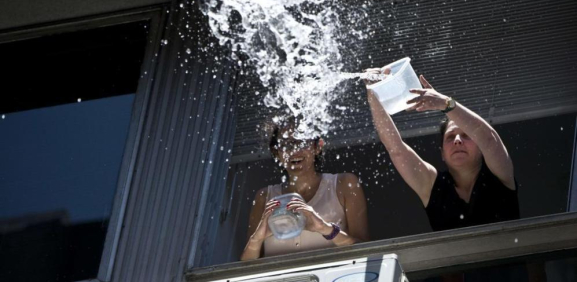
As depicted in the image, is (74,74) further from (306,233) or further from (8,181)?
(306,233)

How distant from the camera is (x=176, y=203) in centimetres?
473

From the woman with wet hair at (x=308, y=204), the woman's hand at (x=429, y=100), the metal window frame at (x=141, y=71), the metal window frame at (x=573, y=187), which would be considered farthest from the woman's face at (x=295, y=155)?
the metal window frame at (x=573, y=187)

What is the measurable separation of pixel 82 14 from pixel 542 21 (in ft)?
7.29

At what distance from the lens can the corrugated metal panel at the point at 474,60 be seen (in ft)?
15.9

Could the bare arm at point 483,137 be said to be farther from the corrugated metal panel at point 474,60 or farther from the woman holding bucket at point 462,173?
the corrugated metal panel at point 474,60

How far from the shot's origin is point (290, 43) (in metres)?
5.21

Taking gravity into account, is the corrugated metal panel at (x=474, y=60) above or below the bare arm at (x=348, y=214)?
above

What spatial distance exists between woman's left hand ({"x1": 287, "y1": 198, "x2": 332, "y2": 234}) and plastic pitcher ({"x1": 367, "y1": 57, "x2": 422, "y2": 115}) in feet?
1.78

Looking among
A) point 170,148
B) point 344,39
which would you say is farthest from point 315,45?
point 170,148

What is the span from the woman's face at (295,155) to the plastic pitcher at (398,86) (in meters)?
0.39

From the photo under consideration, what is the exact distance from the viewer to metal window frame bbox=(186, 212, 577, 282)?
409cm

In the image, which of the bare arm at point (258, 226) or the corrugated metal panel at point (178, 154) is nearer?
the bare arm at point (258, 226)

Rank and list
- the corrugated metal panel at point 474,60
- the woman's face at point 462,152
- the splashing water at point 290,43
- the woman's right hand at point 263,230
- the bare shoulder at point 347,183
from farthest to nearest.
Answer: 1. the splashing water at point 290,43
2. the corrugated metal panel at point 474,60
3. the bare shoulder at point 347,183
4. the woman's face at point 462,152
5. the woman's right hand at point 263,230

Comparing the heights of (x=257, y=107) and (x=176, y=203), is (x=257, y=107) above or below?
above
